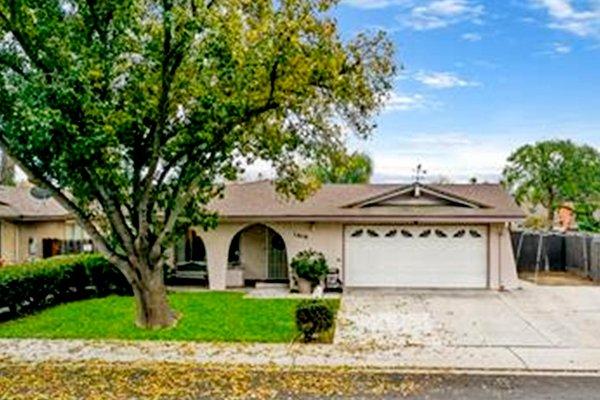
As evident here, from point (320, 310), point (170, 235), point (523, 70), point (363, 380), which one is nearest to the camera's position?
point (363, 380)

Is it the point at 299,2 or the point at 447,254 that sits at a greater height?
the point at 299,2

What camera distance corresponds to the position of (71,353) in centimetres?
1475

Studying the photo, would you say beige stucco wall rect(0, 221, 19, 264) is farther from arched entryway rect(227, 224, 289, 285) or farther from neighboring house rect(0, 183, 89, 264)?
arched entryway rect(227, 224, 289, 285)

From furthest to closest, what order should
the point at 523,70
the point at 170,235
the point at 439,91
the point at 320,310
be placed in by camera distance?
the point at 439,91 → the point at 523,70 → the point at 170,235 → the point at 320,310

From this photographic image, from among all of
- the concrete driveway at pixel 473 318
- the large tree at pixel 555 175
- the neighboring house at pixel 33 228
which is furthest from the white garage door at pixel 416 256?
the large tree at pixel 555 175

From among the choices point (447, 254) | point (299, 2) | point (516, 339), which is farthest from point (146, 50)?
point (447, 254)

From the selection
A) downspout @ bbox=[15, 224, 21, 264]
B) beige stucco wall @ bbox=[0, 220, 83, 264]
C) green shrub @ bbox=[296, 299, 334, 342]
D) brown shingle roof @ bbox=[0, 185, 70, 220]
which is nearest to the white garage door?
green shrub @ bbox=[296, 299, 334, 342]

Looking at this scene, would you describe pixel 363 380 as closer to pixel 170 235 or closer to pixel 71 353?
pixel 71 353

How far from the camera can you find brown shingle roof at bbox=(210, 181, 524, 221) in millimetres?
23969

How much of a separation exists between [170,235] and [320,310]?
479cm

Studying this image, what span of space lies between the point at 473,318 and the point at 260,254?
32.4 feet

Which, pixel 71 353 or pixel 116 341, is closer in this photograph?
pixel 71 353

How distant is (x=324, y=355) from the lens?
47.5 ft

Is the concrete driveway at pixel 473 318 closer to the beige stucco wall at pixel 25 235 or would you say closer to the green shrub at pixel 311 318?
the green shrub at pixel 311 318
